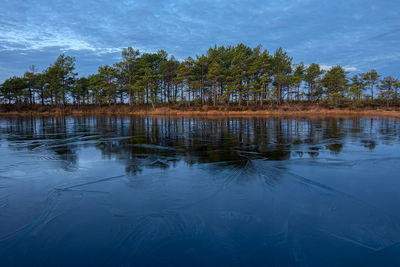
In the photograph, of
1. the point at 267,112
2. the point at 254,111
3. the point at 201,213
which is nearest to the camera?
the point at 201,213

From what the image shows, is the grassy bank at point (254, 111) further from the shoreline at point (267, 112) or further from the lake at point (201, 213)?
the lake at point (201, 213)

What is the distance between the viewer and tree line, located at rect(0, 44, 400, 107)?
45.7m

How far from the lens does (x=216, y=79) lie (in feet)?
153

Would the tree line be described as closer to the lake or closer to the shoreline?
the shoreline

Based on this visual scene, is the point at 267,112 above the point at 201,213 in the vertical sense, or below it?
above

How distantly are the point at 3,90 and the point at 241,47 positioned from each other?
221 feet

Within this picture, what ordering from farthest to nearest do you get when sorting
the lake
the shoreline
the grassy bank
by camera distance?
1. the grassy bank
2. the shoreline
3. the lake

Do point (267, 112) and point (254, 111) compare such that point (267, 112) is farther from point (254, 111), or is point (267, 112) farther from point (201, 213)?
point (201, 213)

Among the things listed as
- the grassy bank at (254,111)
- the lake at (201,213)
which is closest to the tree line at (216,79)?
the grassy bank at (254,111)

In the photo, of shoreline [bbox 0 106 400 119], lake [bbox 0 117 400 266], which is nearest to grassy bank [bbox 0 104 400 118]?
shoreline [bbox 0 106 400 119]

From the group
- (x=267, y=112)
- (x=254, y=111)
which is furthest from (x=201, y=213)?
(x=254, y=111)

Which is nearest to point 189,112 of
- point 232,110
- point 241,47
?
point 232,110

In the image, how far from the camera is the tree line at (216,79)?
150 ft

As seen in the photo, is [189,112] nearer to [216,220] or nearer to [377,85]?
[216,220]
